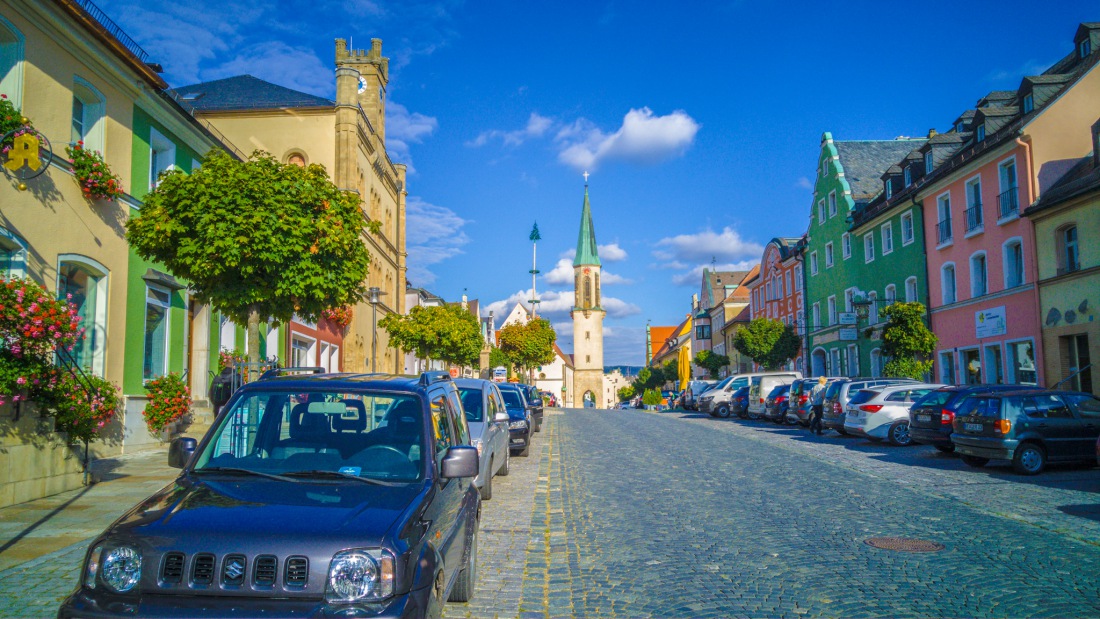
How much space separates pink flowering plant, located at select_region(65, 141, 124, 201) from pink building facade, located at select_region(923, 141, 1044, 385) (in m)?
25.2

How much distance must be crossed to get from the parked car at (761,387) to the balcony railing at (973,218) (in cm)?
834

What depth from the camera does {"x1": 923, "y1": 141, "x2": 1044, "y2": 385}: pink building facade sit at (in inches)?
1013

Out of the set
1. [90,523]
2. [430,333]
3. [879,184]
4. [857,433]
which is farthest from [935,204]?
[90,523]

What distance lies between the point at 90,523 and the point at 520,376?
7292 cm

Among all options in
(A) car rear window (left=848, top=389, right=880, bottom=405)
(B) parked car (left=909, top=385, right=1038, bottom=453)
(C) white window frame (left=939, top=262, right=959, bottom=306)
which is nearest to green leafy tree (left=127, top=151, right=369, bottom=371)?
(B) parked car (left=909, top=385, right=1038, bottom=453)

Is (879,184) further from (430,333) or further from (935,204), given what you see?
(430,333)

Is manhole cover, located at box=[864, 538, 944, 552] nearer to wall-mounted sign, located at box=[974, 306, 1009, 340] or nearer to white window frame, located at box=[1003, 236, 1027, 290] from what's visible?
white window frame, located at box=[1003, 236, 1027, 290]

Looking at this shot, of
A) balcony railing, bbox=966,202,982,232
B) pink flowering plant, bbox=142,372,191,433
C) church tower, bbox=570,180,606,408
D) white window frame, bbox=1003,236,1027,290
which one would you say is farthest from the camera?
church tower, bbox=570,180,606,408

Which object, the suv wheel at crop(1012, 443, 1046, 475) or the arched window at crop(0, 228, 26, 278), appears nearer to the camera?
the arched window at crop(0, 228, 26, 278)

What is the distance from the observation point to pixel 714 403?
37.6 metres

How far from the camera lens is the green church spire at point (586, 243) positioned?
386 ft

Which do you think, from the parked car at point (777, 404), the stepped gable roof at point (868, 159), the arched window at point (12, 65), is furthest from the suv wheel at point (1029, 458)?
the stepped gable roof at point (868, 159)

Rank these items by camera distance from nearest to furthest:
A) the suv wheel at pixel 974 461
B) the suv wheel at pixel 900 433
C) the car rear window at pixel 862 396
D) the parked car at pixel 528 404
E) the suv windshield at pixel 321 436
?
the suv windshield at pixel 321 436
the suv wheel at pixel 974 461
the suv wheel at pixel 900 433
the car rear window at pixel 862 396
the parked car at pixel 528 404

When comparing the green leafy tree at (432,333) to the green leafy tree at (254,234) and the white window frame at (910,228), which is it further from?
the green leafy tree at (254,234)
